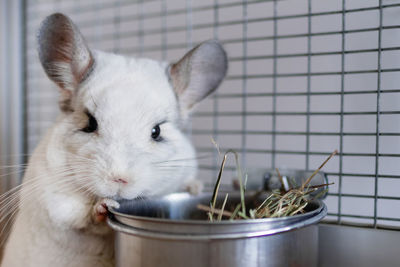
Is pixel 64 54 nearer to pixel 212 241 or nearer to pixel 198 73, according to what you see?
pixel 198 73

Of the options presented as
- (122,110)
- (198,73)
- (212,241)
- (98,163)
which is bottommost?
(212,241)

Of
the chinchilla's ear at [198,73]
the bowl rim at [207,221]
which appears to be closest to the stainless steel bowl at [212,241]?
the bowl rim at [207,221]

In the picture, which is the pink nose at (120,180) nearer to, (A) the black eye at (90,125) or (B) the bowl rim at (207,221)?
(B) the bowl rim at (207,221)

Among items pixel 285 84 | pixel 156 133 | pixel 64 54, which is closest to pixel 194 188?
pixel 156 133

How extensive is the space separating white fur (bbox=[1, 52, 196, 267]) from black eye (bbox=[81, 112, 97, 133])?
12 millimetres

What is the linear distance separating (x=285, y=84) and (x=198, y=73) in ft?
1.60

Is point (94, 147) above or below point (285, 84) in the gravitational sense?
below

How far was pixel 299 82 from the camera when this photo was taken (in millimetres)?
1479

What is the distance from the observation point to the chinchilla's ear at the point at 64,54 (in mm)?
983

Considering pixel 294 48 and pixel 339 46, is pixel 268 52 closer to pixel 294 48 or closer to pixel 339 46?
pixel 294 48

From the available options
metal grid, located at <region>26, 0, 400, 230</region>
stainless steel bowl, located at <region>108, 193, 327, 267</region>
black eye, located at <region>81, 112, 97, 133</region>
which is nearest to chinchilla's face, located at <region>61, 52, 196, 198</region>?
black eye, located at <region>81, 112, 97, 133</region>

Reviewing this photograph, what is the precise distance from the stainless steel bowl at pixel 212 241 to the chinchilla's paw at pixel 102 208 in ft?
0.25

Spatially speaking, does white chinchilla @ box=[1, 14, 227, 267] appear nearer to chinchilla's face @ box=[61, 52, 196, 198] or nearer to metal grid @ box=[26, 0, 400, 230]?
chinchilla's face @ box=[61, 52, 196, 198]

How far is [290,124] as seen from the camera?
4.99 feet
